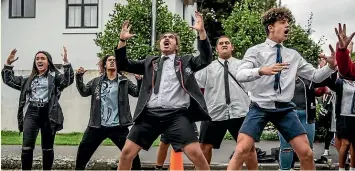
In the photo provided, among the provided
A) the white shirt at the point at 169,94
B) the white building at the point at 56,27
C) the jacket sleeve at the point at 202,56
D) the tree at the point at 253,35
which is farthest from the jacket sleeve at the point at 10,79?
the white building at the point at 56,27

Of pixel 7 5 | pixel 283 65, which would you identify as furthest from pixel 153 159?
pixel 7 5

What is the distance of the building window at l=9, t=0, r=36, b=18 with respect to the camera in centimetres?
2706

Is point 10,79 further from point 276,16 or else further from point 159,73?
point 276,16

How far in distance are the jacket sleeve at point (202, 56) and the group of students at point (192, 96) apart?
1 centimetres

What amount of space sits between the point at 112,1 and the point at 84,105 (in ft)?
24.8

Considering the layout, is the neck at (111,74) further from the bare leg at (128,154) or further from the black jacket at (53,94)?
the bare leg at (128,154)

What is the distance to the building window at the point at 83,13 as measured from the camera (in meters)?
26.3

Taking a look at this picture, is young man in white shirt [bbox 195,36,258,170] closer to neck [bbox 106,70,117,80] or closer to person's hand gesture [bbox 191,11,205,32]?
neck [bbox 106,70,117,80]

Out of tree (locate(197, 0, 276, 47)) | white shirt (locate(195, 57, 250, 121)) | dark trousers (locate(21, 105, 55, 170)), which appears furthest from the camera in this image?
tree (locate(197, 0, 276, 47))

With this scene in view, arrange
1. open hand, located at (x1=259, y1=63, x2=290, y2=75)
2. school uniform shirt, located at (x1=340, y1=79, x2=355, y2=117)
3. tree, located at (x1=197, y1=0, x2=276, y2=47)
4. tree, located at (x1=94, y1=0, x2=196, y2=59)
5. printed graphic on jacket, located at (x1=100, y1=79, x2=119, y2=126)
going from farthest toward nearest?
tree, located at (x1=197, y1=0, x2=276, y2=47), tree, located at (x1=94, y1=0, x2=196, y2=59), school uniform shirt, located at (x1=340, y1=79, x2=355, y2=117), printed graphic on jacket, located at (x1=100, y1=79, x2=119, y2=126), open hand, located at (x1=259, y1=63, x2=290, y2=75)

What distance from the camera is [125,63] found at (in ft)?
25.3

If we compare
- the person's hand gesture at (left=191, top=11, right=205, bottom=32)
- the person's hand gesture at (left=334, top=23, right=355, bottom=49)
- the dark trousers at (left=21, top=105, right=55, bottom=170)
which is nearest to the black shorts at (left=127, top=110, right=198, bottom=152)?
the person's hand gesture at (left=191, top=11, right=205, bottom=32)

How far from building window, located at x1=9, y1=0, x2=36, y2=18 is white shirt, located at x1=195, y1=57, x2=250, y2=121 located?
19.1 metres

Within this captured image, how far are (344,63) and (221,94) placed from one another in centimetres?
219
